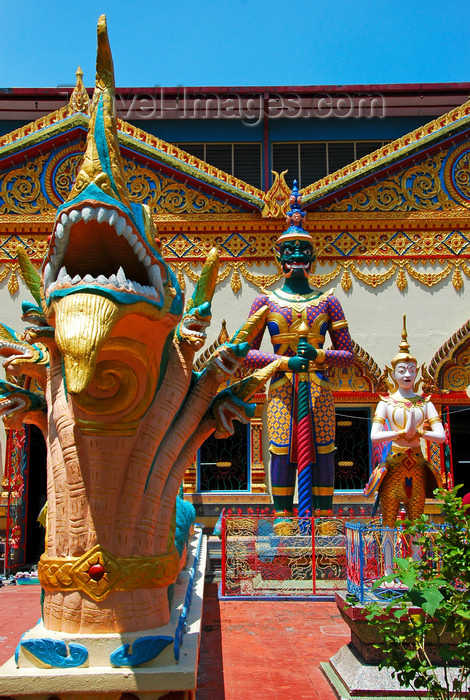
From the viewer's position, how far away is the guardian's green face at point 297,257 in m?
8.12

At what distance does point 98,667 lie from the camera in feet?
8.21

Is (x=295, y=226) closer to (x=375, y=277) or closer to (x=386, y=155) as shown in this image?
A: (x=375, y=277)

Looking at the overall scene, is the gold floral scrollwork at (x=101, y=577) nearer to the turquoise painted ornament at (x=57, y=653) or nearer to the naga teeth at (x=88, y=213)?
the turquoise painted ornament at (x=57, y=653)

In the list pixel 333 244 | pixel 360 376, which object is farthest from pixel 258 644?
pixel 333 244

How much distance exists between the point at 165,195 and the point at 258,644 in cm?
784

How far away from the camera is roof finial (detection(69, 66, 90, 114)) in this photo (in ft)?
35.7

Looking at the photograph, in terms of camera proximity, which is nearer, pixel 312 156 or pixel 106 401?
pixel 106 401

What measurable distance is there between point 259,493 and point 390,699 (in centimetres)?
647

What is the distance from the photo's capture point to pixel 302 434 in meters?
7.66

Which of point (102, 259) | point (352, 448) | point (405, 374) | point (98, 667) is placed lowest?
point (98, 667)

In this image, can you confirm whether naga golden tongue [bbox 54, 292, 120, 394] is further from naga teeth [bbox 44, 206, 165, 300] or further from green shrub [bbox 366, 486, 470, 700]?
green shrub [bbox 366, 486, 470, 700]

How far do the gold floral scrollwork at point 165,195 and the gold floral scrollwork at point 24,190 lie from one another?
1.48 meters

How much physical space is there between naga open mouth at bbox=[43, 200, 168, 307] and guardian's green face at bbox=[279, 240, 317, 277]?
5443mm

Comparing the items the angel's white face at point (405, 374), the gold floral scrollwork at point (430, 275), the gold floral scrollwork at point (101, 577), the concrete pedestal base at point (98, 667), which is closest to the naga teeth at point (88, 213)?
the gold floral scrollwork at point (101, 577)
